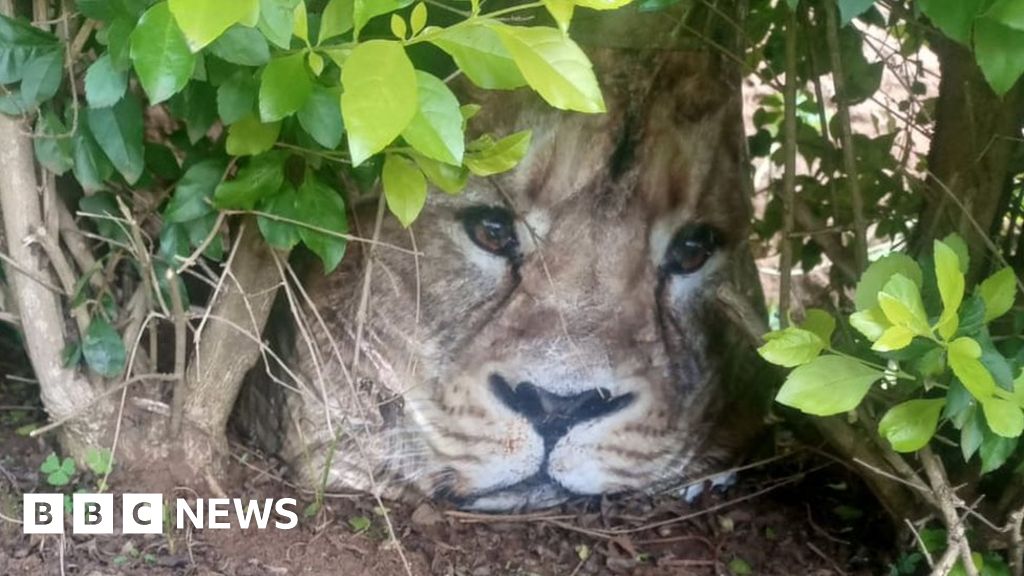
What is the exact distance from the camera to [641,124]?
1.52 meters

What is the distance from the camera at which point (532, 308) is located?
1.54 metres

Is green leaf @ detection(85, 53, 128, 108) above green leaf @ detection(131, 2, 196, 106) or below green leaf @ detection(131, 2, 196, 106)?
below

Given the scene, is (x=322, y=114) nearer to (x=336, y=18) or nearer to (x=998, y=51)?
(x=336, y=18)

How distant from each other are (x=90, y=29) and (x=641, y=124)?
25.7 inches

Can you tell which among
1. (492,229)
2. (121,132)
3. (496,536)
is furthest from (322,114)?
(496,536)

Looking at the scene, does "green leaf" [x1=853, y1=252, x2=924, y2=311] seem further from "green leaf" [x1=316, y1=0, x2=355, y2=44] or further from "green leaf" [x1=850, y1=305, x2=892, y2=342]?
"green leaf" [x1=316, y1=0, x2=355, y2=44]

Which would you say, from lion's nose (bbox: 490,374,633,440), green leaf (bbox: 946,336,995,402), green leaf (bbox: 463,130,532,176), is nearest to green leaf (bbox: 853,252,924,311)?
green leaf (bbox: 946,336,995,402)

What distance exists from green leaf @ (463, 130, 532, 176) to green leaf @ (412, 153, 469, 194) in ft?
0.06

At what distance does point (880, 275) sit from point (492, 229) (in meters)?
0.52

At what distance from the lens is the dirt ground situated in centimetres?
145

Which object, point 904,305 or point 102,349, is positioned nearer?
point 904,305

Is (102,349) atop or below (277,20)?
below

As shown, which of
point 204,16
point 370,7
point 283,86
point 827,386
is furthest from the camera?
point 827,386

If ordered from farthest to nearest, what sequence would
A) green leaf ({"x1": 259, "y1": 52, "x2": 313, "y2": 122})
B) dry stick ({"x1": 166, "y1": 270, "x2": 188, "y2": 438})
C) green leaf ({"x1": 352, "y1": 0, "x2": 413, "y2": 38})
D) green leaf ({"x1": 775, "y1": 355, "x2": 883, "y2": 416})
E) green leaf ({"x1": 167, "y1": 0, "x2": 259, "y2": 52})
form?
dry stick ({"x1": 166, "y1": 270, "x2": 188, "y2": 438})
green leaf ({"x1": 775, "y1": 355, "x2": 883, "y2": 416})
green leaf ({"x1": 259, "y1": 52, "x2": 313, "y2": 122})
green leaf ({"x1": 352, "y1": 0, "x2": 413, "y2": 38})
green leaf ({"x1": 167, "y1": 0, "x2": 259, "y2": 52})
